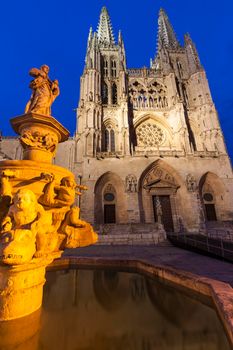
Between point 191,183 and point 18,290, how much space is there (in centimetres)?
1731

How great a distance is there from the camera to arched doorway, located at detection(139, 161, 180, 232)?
17438 mm

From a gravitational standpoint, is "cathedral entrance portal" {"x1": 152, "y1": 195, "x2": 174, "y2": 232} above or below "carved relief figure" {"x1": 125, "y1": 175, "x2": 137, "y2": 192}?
below

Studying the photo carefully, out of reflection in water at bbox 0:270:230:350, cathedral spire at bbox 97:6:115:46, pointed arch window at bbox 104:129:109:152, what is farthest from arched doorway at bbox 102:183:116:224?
cathedral spire at bbox 97:6:115:46

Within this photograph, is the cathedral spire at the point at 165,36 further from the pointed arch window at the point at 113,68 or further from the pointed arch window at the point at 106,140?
the pointed arch window at the point at 106,140

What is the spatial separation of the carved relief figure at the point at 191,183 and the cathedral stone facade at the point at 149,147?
93mm

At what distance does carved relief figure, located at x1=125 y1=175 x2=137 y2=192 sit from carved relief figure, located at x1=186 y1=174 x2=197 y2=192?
528 centimetres

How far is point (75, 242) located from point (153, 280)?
211 centimetres

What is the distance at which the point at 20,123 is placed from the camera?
13.4 feet

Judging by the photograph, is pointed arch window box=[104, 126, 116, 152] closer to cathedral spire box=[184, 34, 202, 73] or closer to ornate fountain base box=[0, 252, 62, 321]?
cathedral spire box=[184, 34, 202, 73]

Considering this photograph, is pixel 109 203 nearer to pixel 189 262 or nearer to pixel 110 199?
pixel 110 199

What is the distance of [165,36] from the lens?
28875mm

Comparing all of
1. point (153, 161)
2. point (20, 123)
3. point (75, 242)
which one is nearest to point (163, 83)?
point (153, 161)

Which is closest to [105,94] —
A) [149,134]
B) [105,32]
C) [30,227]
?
[149,134]

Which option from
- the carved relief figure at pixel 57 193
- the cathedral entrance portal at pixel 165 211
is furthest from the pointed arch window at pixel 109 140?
the carved relief figure at pixel 57 193
